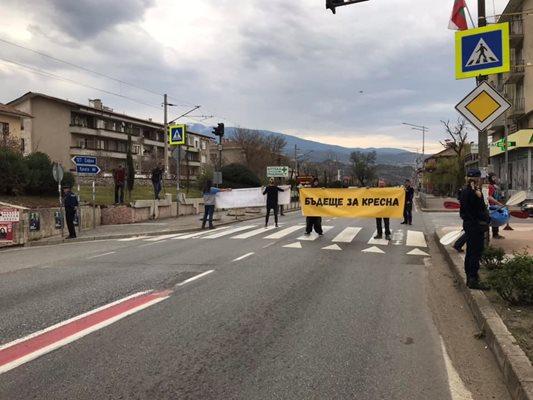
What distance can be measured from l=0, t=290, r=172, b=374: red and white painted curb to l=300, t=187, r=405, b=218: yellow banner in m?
8.91

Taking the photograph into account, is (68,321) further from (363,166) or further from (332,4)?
(363,166)

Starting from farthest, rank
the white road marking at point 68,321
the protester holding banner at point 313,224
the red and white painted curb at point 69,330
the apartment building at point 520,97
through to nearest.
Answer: the apartment building at point 520,97 < the protester holding banner at point 313,224 < the white road marking at point 68,321 < the red and white painted curb at point 69,330

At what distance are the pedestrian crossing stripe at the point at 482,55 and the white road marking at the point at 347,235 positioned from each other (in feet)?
21.0

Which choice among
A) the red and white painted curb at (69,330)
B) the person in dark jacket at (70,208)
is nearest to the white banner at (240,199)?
the person in dark jacket at (70,208)

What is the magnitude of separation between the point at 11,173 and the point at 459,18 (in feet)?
59.3

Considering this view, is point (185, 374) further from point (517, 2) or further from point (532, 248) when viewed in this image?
point (517, 2)

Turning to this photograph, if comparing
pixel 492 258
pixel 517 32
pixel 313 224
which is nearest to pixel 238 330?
pixel 492 258

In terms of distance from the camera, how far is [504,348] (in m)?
4.29

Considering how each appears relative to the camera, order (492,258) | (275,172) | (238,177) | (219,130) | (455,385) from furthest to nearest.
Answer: (275,172), (238,177), (219,130), (492,258), (455,385)

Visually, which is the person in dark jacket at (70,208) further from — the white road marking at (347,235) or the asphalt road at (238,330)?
the white road marking at (347,235)

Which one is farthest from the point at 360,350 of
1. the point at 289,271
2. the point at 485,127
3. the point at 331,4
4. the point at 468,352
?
the point at 331,4

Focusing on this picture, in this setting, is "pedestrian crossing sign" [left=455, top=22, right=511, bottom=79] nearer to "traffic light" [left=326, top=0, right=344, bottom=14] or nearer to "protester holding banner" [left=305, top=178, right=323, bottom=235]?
"traffic light" [left=326, top=0, right=344, bottom=14]

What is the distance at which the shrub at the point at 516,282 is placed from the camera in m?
5.76

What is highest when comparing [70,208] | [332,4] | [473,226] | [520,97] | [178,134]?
Answer: [520,97]
